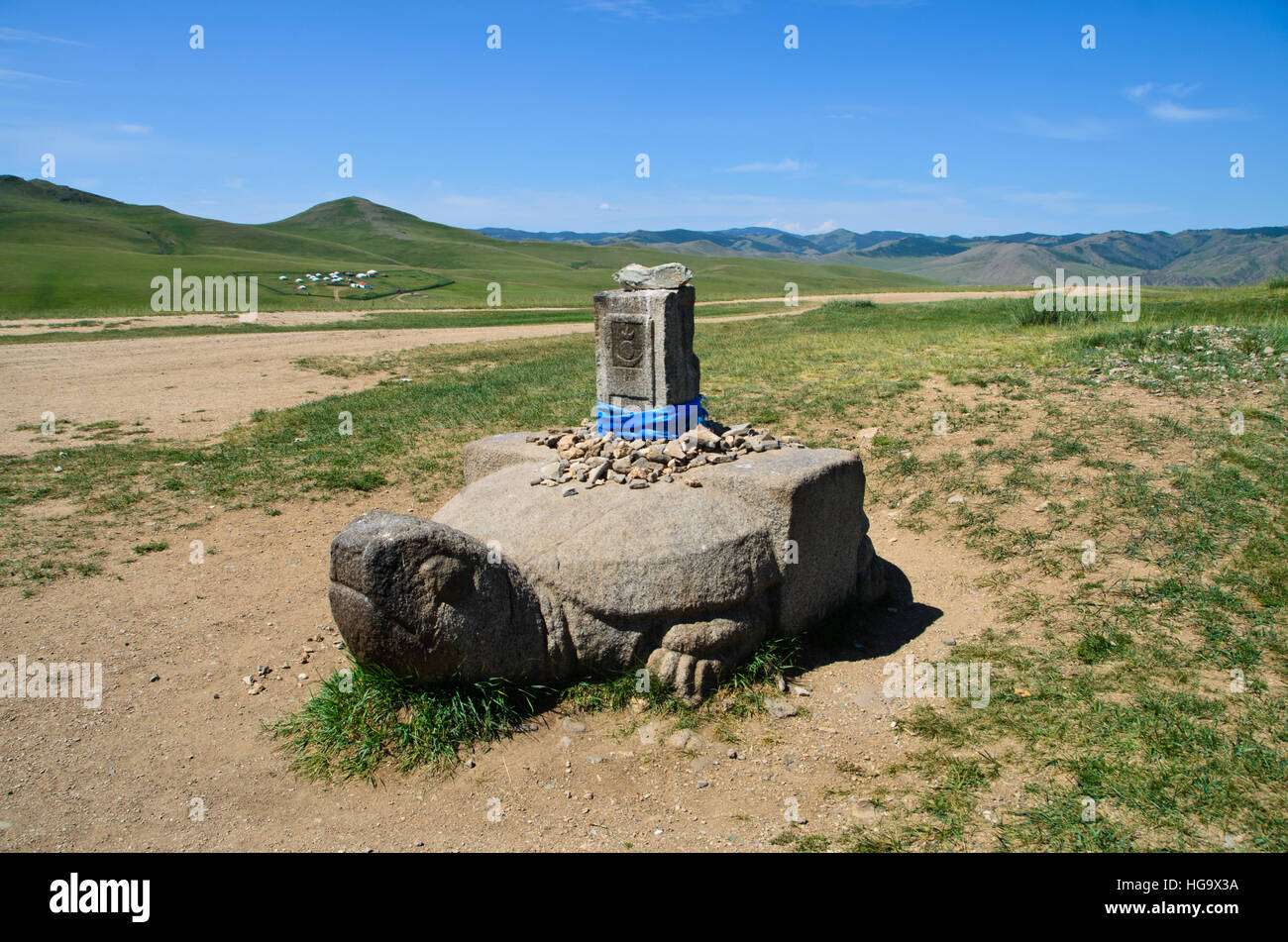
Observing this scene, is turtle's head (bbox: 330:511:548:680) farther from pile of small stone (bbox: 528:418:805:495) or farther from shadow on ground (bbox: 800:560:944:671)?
shadow on ground (bbox: 800:560:944:671)

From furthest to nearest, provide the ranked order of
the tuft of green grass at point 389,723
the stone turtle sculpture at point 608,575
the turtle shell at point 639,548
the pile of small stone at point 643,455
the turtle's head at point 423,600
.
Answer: the pile of small stone at point 643,455
the turtle shell at point 639,548
the tuft of green grass at point 389,723
the stone turtle sculpture at point 608,575
the turtle's head at point 423,600

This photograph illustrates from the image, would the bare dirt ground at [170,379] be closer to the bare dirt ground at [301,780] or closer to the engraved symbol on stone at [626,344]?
the bare dirt ground at [301,780]

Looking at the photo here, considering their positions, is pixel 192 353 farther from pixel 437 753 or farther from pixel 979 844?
pixel 979 844

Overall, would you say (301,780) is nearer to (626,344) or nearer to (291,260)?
(626,344)

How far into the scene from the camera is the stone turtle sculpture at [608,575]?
5008mm

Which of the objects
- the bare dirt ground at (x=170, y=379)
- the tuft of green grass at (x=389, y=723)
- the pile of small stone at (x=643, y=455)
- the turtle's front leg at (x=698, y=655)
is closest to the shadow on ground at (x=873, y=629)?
the turtle's front leg at (x=698, y=655)

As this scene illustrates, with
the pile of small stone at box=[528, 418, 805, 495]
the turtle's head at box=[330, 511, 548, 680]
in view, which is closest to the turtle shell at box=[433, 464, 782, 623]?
the pile of small stone at box=[528, 418, 805, 495]

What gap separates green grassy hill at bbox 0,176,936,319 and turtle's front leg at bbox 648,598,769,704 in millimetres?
33405

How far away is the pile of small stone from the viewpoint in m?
6.77

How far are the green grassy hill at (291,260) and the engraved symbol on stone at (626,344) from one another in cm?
3100

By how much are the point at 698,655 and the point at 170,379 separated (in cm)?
1596

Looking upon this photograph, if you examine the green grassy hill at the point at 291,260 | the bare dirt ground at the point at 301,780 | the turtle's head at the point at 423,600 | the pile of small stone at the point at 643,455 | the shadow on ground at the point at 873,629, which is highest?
the green grassy hill at the point at 291,260

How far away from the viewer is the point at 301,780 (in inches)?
199

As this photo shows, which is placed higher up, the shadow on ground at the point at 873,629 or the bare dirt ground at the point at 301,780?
the shadow on ground at the point at 873,629
